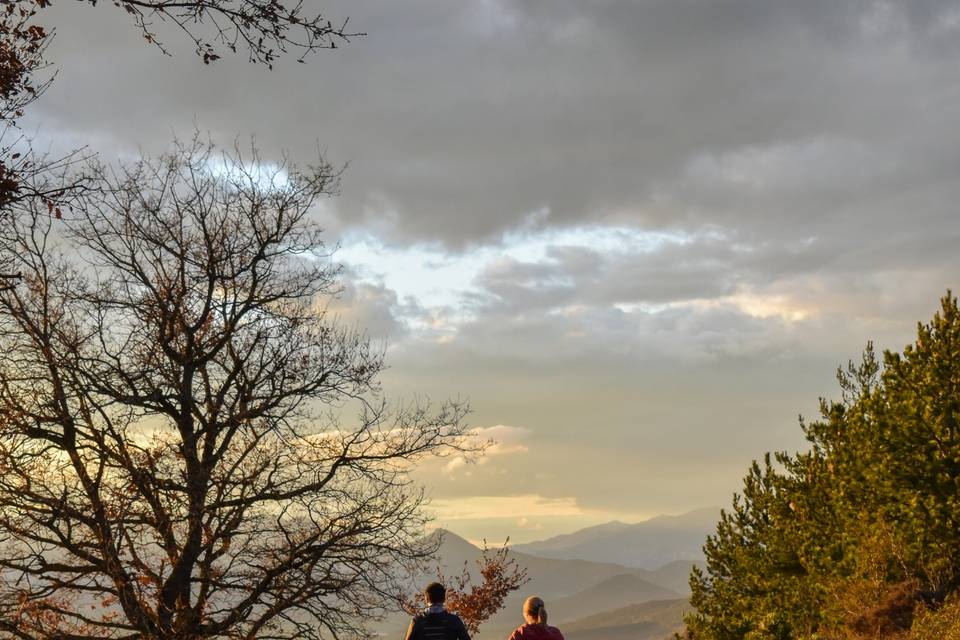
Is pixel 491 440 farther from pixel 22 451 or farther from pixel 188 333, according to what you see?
pixel 22 451

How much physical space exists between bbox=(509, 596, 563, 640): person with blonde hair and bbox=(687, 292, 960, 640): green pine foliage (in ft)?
35.8

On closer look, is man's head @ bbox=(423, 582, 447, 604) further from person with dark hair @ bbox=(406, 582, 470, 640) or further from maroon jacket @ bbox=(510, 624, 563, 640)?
maroon jacket @ bbox=(510, 624, 563, 640)

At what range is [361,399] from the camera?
20.8 meters

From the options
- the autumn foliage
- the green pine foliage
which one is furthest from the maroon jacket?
the autumn foliage

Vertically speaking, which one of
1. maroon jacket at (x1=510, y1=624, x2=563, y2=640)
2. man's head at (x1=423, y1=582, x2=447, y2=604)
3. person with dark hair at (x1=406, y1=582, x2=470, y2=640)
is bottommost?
maroon jacket at (x1=510, y1=624, x2=563, y2=640)

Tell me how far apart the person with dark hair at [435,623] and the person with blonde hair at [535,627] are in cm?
69

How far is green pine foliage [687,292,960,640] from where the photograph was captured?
2153 cm

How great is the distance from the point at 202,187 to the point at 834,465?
21.3 m

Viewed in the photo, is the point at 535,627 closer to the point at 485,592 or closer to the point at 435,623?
the point at 435,623

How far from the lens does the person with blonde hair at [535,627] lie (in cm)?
961

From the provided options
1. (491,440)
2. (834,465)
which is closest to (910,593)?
(834,465)

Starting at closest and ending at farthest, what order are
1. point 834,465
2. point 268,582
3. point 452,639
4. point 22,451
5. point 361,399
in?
point 452,639 → point 22,451 → point 268,582 → point 361,399 → point 834,465

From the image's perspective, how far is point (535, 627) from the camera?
381 inches

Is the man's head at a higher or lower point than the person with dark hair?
higher
